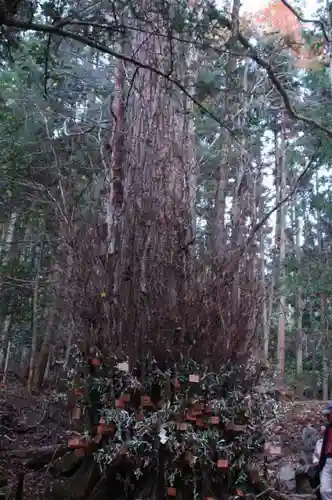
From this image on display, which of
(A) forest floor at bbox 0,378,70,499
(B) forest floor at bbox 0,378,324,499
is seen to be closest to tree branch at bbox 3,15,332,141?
(B) forest floor at bbox 0,378,324,499

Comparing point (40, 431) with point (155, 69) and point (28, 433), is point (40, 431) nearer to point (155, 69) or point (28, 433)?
point (28, 433)

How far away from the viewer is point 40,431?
272 inches

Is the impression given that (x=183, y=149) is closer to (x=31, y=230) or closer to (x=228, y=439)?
(x=228, y=439)

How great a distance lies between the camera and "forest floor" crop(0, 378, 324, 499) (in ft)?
15.1

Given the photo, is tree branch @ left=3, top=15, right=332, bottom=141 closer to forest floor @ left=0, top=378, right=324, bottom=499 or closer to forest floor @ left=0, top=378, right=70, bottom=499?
forest floor @ left=0, top=378, right=324, bottom=499

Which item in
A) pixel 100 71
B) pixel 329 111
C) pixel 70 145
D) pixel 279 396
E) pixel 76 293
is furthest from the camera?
pixel 329 111

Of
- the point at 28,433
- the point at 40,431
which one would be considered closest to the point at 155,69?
the point at 40,431

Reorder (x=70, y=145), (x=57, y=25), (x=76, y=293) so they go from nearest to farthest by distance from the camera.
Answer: (x=57, y=25)
(x=76, y=293)
(x=70, y=145)

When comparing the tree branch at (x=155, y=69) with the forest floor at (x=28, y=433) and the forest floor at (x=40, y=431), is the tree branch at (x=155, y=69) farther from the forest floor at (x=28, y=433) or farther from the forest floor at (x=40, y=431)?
the forest floor at (x=28, y=433)

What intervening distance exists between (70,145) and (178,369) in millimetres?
6623

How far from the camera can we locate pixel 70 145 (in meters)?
9.38

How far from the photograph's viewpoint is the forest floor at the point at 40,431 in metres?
4.61

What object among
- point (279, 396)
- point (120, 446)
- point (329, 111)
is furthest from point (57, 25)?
point (329, 111)

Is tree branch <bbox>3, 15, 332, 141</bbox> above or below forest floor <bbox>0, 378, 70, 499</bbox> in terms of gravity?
above
